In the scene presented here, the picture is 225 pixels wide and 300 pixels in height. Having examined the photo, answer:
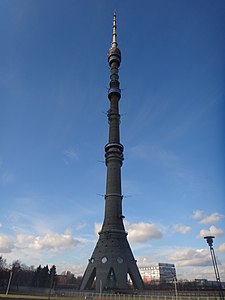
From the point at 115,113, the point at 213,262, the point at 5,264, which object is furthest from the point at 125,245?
the point at 5,264

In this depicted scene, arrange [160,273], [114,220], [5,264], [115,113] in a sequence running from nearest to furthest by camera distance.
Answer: [114,220]
[115,113]
[5,264]
[160,273]

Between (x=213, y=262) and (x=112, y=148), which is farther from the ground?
(x=112, y=148)

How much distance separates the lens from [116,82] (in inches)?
3066

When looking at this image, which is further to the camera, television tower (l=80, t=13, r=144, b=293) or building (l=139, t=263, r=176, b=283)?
building (l=139, t=263, r=176, b=283)

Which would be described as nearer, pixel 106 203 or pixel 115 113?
pixel 106 203

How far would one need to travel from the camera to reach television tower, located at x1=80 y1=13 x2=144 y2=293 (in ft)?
182

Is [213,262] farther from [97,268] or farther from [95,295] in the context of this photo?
[97,268]

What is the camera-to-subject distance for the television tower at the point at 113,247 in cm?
5538

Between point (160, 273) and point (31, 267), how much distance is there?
83.8 meters

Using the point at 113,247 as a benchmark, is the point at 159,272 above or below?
above

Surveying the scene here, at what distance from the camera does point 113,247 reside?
57312mm

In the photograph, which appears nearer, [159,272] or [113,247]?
[113,247]

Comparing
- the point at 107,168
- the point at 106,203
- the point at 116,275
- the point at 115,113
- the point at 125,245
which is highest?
the point at 115,113

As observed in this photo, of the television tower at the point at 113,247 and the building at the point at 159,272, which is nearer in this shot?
the television tower at the point at 113,247
